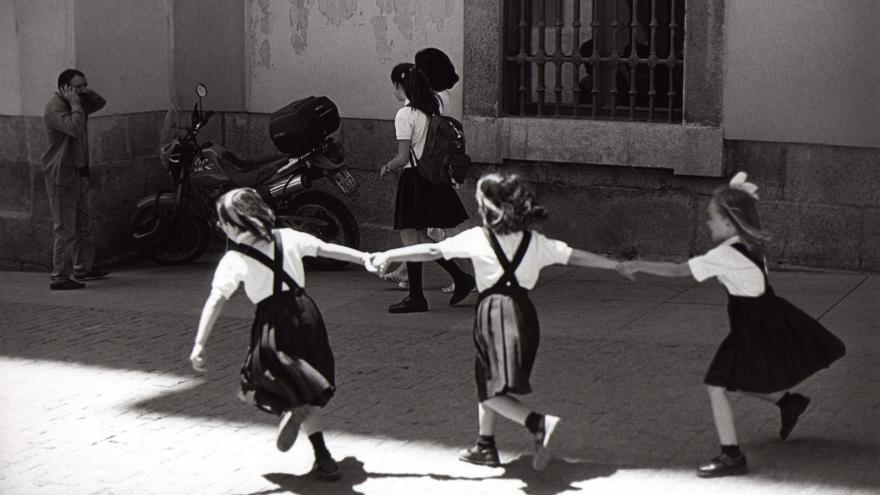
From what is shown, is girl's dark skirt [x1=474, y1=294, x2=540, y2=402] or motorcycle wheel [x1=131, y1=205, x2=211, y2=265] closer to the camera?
girl's dark skirt [x1=474, y1=294, x2=540, y2=402]

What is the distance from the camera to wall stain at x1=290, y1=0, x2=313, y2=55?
12.3 m

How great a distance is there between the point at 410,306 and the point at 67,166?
2.99 meters

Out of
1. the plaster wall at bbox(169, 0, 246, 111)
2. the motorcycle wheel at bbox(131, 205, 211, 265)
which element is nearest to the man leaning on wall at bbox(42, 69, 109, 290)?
the motorcycle wheel at bbox(131, 205, 211, 265)

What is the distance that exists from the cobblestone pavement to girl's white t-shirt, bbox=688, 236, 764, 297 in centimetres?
78

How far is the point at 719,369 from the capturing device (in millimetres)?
6113

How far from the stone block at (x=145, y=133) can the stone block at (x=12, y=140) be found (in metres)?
0.90

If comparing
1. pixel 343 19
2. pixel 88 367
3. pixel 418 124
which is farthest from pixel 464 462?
pixel 343 19

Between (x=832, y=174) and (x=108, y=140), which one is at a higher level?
Answer: (x=108, y=140)

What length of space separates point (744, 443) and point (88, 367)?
392 centimetres

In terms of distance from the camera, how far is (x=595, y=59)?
11211 millimetres

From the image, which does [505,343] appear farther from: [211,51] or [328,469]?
[211,51]

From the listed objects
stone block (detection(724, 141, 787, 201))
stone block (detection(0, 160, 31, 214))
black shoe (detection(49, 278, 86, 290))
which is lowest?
black shoe (detection(49, 278, 86, 290))

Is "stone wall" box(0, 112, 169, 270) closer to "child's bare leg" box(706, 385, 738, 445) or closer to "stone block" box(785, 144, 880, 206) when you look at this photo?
"stone block" box(785, 144, 880, 206)

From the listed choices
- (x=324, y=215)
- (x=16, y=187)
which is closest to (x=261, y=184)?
(x=324, y=215)
